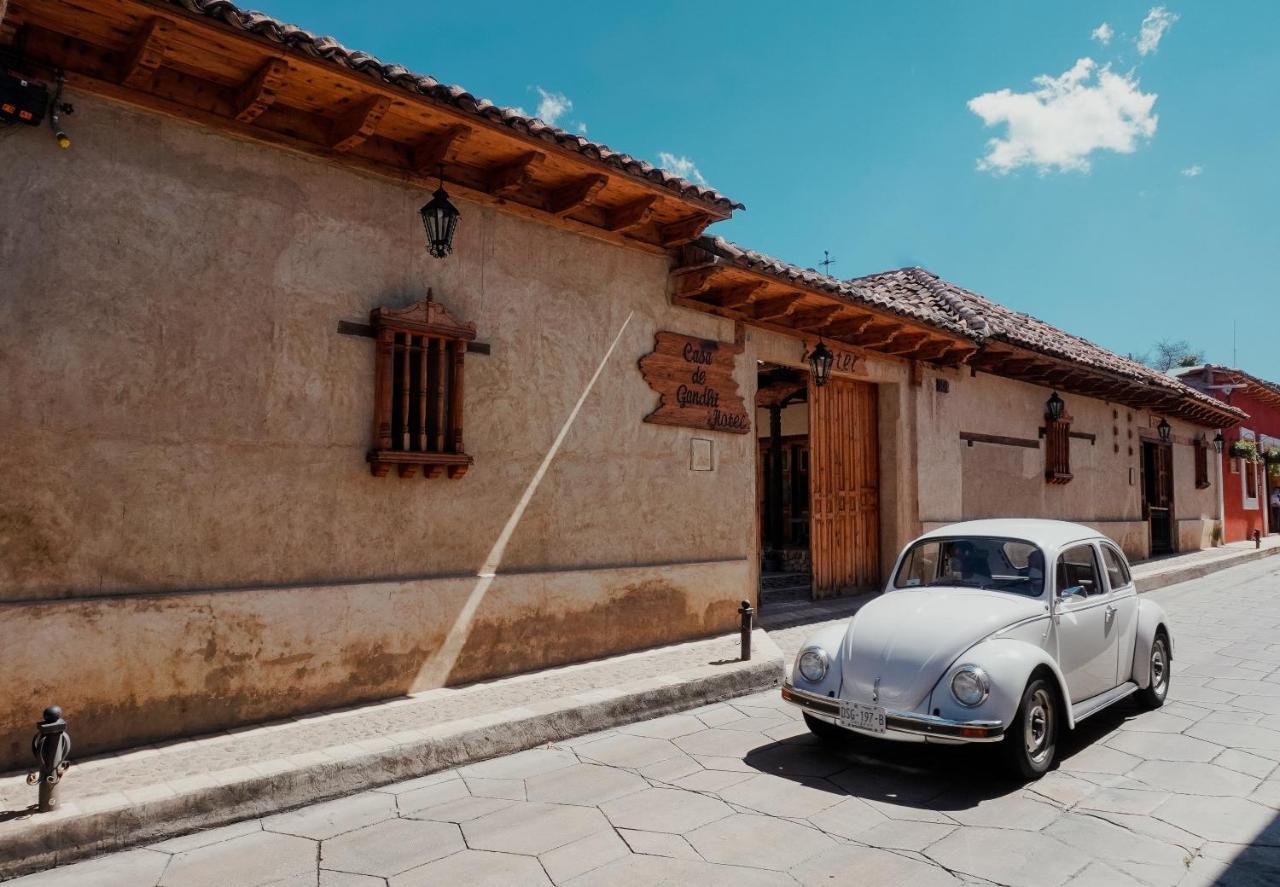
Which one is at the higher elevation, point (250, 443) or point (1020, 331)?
point (1020, 331)

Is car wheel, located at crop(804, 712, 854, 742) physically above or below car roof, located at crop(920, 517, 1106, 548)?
below

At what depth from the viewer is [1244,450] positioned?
22.5 metres

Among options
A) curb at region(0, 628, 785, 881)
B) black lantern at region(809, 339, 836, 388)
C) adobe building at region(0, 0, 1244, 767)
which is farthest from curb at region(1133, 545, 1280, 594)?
curb at region(0, 628, 785, 881)

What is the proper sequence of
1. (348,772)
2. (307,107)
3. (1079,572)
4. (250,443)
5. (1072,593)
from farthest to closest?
(307,107), (1079,572), (250,443), (1072,593), (348,772)

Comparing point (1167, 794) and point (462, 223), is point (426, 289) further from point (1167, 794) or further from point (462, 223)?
point (1167, 794)

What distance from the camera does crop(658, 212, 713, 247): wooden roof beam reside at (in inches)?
317

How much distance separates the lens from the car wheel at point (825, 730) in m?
5.20

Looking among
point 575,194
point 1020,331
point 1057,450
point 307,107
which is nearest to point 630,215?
point 575,194

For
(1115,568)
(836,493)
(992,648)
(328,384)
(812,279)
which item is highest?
(812,279)

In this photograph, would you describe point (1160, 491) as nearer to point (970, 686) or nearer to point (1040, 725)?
point (1040, 725)

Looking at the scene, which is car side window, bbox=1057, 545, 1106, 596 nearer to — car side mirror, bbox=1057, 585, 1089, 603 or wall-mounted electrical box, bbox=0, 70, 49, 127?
car side mirror, bbox=1057, 585, 1089, 603

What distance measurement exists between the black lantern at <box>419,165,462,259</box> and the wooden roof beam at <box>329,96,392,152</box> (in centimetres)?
64

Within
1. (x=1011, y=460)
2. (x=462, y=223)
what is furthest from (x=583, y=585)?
(x=1011, y=460)

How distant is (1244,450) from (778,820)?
966 inches
